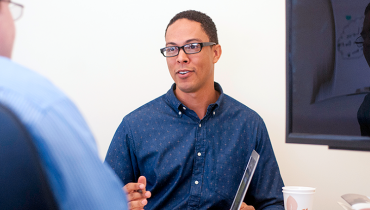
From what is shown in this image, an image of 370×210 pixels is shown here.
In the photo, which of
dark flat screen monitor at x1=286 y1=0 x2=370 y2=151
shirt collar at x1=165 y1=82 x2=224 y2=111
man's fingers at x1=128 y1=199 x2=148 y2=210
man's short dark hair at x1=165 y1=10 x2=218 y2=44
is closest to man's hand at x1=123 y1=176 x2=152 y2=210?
man's fingers at x1=128 y1=199 x2=148 y2=210

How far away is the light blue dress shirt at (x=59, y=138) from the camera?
1.30 feet

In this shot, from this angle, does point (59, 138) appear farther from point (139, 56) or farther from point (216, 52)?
point (139, 56)

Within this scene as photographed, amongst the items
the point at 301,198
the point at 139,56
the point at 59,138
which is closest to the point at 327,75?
the point at 301,198

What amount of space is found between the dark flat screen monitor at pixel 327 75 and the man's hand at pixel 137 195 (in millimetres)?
513

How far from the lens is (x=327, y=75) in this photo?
0.81 meters

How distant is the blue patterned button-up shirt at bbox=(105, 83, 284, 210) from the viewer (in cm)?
131

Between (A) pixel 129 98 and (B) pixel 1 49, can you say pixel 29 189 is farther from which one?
(A) pixel 129 98

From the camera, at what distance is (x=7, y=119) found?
38 cm

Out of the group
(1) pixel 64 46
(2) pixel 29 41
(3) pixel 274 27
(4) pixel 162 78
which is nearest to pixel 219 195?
(4) pixel 162 78

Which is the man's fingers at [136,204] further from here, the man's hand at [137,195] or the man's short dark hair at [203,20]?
the man's short dark hair at [203,20]

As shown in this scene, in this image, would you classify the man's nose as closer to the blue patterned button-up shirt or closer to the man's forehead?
the man's forehead

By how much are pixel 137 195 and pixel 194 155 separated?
0.32 meters

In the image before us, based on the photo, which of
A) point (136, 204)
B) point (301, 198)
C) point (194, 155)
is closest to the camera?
point (301, 198)

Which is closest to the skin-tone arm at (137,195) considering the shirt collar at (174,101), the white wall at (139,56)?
the shirt collar at (174,101)
